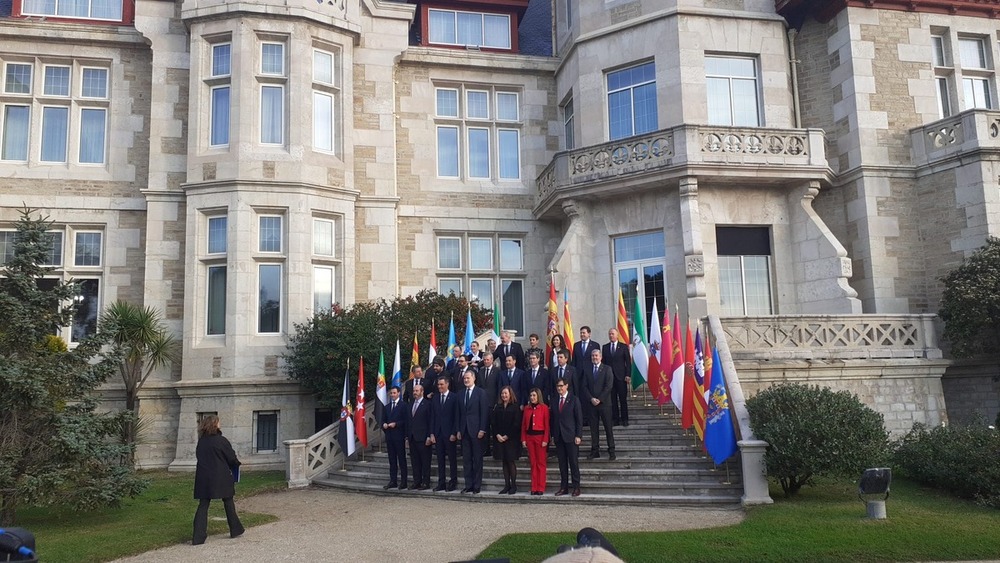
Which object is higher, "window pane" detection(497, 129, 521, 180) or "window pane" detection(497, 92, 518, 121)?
"window pane" detection(497, 92, 518, 121)

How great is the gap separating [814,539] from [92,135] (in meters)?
18.3

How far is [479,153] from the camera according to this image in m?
21.1

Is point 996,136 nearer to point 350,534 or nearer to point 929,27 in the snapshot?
point 929,27

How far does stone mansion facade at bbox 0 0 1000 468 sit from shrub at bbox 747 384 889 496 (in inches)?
224

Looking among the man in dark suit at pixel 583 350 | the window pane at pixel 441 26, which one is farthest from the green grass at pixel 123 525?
the window pane at pixel 441 26

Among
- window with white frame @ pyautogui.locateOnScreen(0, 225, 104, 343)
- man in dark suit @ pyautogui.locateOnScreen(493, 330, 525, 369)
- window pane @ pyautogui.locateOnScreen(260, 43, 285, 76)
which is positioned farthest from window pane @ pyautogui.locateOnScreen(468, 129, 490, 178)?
window with white frame @ pyautogui.locateOnScreen(0, 225, 104, 343)

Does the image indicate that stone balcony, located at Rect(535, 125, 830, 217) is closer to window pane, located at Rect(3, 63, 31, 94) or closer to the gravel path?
the gravel path

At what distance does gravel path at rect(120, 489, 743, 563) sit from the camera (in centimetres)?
869

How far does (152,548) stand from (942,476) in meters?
10.7

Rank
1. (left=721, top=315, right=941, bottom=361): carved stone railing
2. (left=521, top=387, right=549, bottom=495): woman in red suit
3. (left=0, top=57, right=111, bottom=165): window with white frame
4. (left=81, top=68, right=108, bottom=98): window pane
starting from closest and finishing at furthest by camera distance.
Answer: (left=521, top=387, right=549, bottom=495): woman in red suit
(left=721, top=315, right=941, bottom=361): carved stone railing
(left=0, top=57, right=111, bottom=165): window with white frame
(left=81, top=68, right=108, bottom=98): window pane

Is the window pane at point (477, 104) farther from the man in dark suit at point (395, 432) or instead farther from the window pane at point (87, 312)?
the man in dark suit at point (395, 432)

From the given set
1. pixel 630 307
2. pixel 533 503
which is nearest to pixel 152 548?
pixel 533 503

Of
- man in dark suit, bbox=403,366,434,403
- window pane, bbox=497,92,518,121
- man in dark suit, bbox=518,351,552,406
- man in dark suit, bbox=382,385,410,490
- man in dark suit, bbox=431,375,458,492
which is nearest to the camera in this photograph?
man in dark suit, bbox=431,375,458,492

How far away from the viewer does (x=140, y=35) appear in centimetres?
1905
